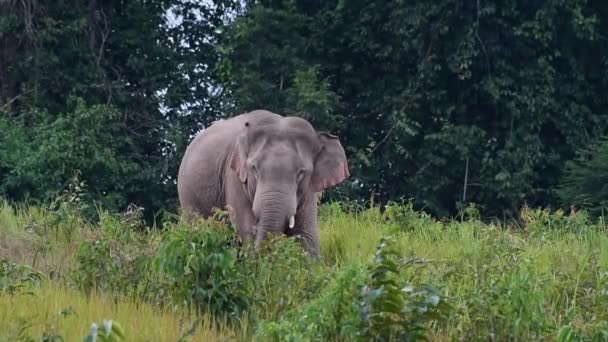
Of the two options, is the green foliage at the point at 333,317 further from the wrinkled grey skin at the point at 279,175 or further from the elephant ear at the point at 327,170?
the elephant ear at the point at 327,170

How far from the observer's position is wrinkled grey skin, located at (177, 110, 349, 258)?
10.7m

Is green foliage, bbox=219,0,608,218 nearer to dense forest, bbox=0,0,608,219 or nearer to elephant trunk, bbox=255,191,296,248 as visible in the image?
dense forest, bbox=0,0,608,219

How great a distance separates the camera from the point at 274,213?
10633 mm

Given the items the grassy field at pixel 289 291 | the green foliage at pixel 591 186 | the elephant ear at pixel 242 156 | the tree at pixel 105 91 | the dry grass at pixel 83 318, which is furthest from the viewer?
the tree at pixel 105 91

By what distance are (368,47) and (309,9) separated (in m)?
1.18

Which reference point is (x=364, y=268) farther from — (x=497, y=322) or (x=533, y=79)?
(x=533, y=79)

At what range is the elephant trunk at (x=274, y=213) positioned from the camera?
34.8 feet

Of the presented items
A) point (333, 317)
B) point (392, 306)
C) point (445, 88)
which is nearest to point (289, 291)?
point (333, 317)

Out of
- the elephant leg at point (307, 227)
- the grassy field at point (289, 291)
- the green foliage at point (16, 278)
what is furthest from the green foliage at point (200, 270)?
the elephant leg at point (307, 227)

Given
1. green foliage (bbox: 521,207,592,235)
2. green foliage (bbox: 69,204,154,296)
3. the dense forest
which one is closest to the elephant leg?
green foliage (bbox: 521,207,592,235)

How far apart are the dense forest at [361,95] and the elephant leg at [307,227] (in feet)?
22.5

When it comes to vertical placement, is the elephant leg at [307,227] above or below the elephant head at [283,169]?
below

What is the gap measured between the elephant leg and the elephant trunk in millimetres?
395

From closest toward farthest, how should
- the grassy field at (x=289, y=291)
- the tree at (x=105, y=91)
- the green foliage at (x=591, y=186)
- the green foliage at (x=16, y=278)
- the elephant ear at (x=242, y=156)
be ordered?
the grassy field at (x=289, y=291), the green foliage at (x=16, y=278), the elephant ear at (x=242, y=156), the green foliage at (x=591, y=186), the tree at (x=105, y=91)
